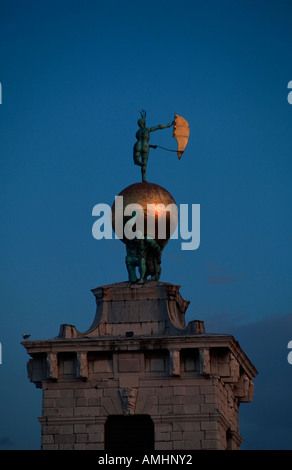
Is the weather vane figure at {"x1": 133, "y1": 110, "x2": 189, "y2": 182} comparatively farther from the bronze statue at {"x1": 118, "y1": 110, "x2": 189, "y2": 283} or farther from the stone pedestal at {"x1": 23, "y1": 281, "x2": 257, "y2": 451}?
the stone pedestal at {"x1": 23, "y1": 281, "x2": 257, "y2": 451}

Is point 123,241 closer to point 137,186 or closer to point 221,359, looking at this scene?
point 137,186

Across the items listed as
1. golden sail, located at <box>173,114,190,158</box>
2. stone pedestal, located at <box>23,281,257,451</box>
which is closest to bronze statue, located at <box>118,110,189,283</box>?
golden sail, located at <box>173,114,190,158</box>

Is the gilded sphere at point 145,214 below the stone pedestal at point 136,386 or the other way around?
the other way around

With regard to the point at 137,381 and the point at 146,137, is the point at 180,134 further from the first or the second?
the point at 137,381

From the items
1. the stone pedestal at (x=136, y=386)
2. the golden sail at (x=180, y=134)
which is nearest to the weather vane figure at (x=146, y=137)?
the golden sail at (x=180, y=134)

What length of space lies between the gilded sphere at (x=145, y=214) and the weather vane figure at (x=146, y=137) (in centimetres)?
124

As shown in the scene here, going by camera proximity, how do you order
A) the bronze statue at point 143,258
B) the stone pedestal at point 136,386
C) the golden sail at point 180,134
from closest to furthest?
the stone pedestal at point 136,386 → the bronze statue at point 143,258 → the golden sail at point 180,134

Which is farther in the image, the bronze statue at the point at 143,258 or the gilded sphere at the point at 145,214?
the gilded sphere at the point at 145,214

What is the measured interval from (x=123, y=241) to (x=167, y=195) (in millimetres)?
2246

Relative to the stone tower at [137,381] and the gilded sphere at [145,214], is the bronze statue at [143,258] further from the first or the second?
the stone tower at [137,381]

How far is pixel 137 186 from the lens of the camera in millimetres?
60125

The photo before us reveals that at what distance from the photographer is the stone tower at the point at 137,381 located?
56219mm

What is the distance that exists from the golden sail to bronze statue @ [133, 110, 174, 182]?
23 centimetres
